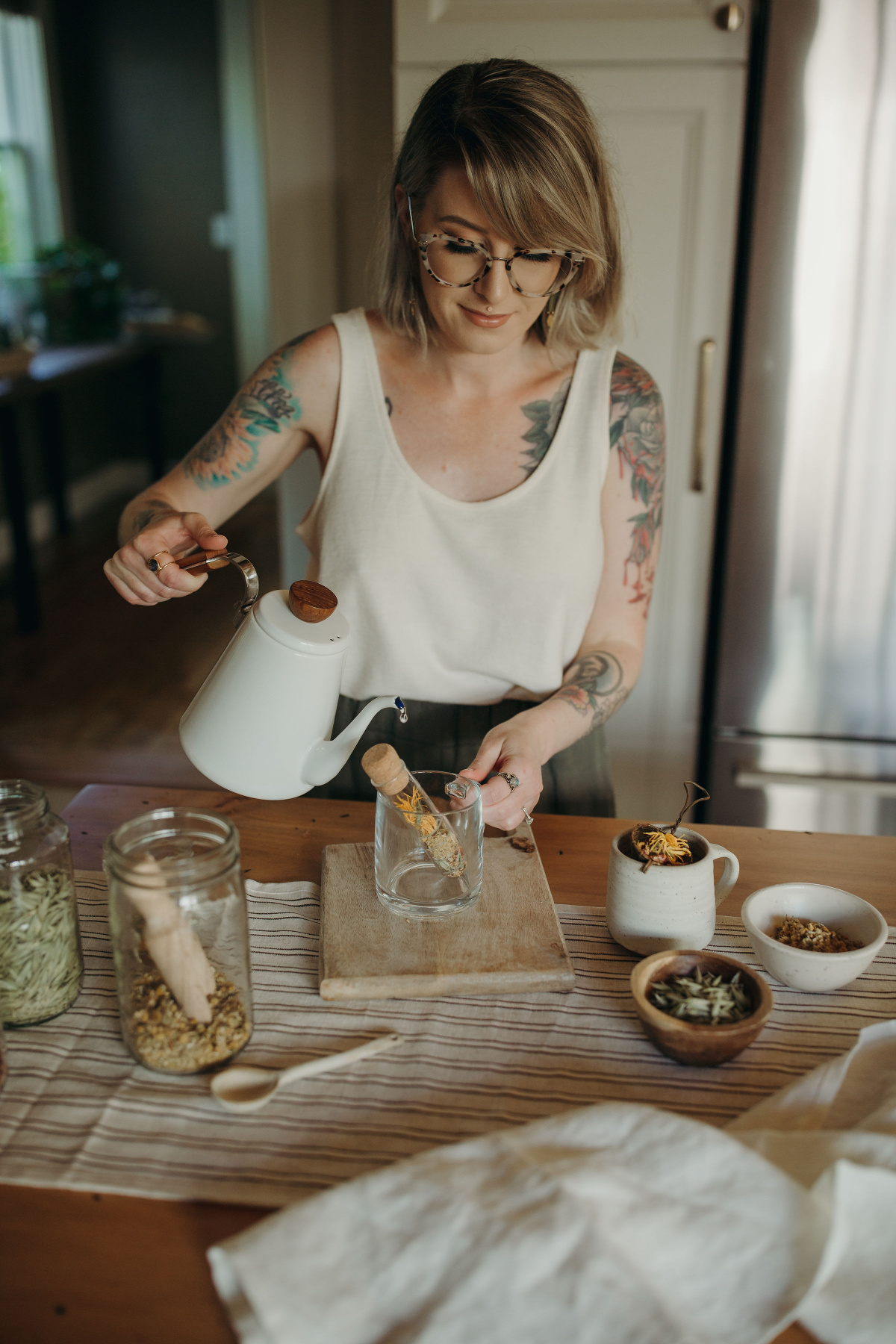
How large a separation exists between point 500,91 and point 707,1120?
1034mm

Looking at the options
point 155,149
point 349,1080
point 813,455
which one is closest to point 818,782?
point 813,455

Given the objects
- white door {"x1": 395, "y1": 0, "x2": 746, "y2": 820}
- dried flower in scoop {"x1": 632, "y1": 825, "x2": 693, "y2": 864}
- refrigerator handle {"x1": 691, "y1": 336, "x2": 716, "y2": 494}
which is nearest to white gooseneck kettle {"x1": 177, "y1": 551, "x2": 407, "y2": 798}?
dried flower in scoop {"x1": 632, "y1": 825, "x2": 693, "y2": 864}

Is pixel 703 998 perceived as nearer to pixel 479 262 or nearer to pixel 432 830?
pixel 432 830

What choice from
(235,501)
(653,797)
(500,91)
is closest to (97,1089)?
(235,501)

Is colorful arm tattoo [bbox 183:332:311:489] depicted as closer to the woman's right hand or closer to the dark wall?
the woman's right hand

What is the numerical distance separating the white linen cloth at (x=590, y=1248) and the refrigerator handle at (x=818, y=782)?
1491 millimetres

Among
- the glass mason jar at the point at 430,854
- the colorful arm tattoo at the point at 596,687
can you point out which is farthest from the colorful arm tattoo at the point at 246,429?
the glass mason jar at the point at 430,854

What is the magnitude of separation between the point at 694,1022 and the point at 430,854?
28cm

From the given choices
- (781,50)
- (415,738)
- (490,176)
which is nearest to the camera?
(490,176)

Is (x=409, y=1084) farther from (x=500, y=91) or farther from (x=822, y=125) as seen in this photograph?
(x=822, y=125)

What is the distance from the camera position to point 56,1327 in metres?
0.60

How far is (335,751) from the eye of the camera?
0.97 meters

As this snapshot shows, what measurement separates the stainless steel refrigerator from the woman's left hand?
1.04 metres

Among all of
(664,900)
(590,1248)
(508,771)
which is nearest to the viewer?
(590,1248)
